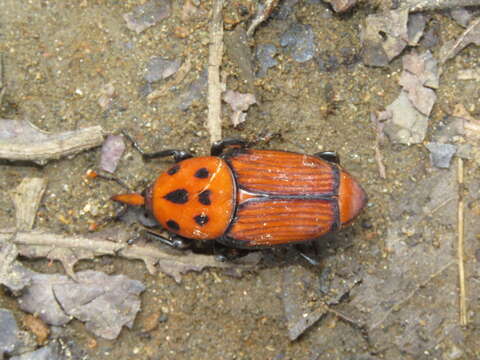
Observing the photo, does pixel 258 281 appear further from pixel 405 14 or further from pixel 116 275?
pixel 405 14

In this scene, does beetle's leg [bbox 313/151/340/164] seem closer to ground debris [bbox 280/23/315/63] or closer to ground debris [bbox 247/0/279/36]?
ground debris [bbox 280/23/315/63]

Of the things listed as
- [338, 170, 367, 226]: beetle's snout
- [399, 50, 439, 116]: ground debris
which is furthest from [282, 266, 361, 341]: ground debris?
[399, 50, 439, 116]: ground debris

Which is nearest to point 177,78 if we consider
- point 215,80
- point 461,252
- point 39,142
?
point 215,80

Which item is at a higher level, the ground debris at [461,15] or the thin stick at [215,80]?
the ground debris at [461,15]

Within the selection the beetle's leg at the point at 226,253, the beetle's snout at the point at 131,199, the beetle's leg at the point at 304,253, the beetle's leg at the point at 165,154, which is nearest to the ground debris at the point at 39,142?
the beetle's leg at the point at 165,154

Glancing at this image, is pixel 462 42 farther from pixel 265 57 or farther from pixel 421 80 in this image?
pixel 265 57

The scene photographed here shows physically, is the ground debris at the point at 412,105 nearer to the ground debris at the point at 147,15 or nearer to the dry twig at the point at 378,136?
the dry twig at the point at 378,136
